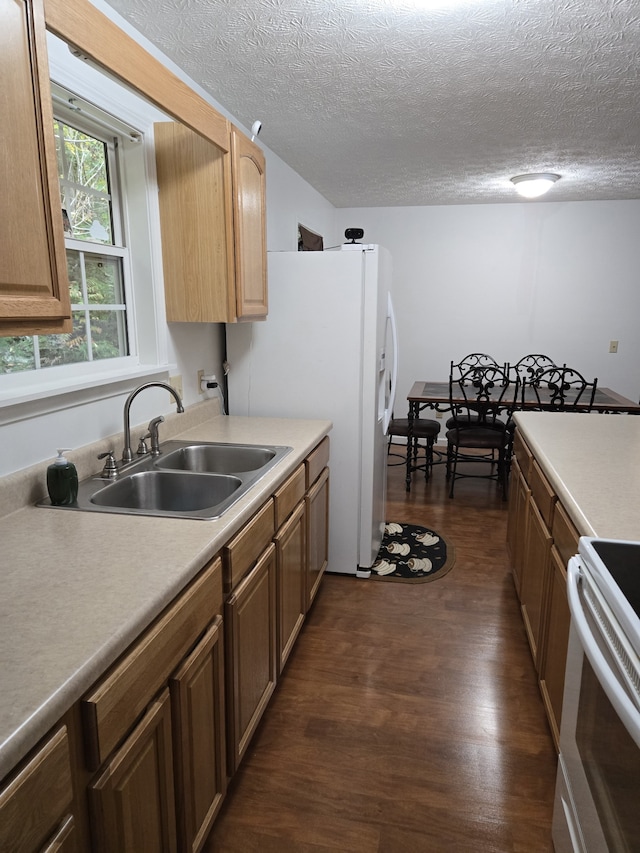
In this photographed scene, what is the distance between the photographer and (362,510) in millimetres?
2984

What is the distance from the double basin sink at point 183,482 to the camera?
1.60 metres

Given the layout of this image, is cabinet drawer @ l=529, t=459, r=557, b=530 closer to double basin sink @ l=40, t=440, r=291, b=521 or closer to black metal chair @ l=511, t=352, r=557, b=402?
double basin sink @ l=40, t=440, r=291, b=521

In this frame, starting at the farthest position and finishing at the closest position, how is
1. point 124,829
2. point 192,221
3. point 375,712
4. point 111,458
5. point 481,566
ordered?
point 481,566, point 192,221, point 375,712, point 111,458, point 124,829

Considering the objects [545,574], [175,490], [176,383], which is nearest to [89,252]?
[176,383]

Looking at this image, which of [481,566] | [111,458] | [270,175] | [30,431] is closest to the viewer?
[30,431]

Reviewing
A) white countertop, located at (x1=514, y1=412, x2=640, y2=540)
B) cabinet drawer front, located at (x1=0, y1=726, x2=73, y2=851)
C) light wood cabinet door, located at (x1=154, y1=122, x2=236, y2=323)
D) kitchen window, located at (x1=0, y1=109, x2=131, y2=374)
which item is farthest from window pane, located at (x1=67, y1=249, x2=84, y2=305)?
white countertop, located at (x1=514, y1=412, x2=640, y2=540)

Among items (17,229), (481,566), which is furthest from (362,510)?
(17,229)

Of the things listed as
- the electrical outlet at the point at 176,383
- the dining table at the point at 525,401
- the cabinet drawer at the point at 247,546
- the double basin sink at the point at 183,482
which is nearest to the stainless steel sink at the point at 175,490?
the double basin sink at the point at 183,482

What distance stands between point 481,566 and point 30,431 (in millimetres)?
2457

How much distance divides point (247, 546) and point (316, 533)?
1033mm

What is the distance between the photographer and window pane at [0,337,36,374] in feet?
5.37

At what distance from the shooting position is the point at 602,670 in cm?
101

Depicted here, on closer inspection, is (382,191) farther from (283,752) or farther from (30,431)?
(283,752)

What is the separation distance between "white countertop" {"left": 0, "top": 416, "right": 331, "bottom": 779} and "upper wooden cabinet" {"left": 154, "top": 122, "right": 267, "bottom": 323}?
926 mm
